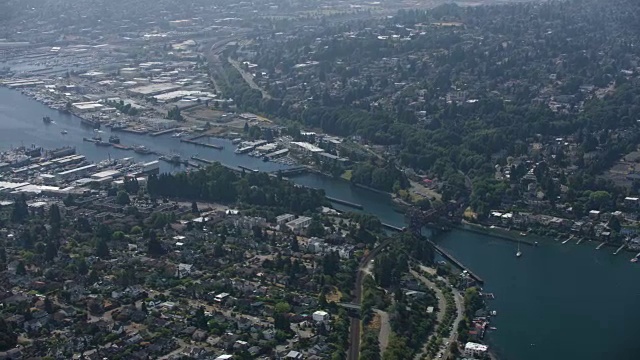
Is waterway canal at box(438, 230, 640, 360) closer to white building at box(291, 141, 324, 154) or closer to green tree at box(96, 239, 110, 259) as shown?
green tree at box(96, 239, 110, 259)

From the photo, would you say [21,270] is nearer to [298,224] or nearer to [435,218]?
[298,224]

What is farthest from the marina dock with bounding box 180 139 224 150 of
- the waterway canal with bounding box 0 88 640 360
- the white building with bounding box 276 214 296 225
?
the white building with bounding box 276 214 296 225

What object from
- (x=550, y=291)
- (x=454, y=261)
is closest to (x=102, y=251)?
(x=454, y=261)

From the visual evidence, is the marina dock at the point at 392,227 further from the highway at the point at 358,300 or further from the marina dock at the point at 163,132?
the marina dock at the point at 163,132

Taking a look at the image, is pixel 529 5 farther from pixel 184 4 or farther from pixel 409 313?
pixel 409 313

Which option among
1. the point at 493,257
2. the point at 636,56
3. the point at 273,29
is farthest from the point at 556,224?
the point at 273,29
